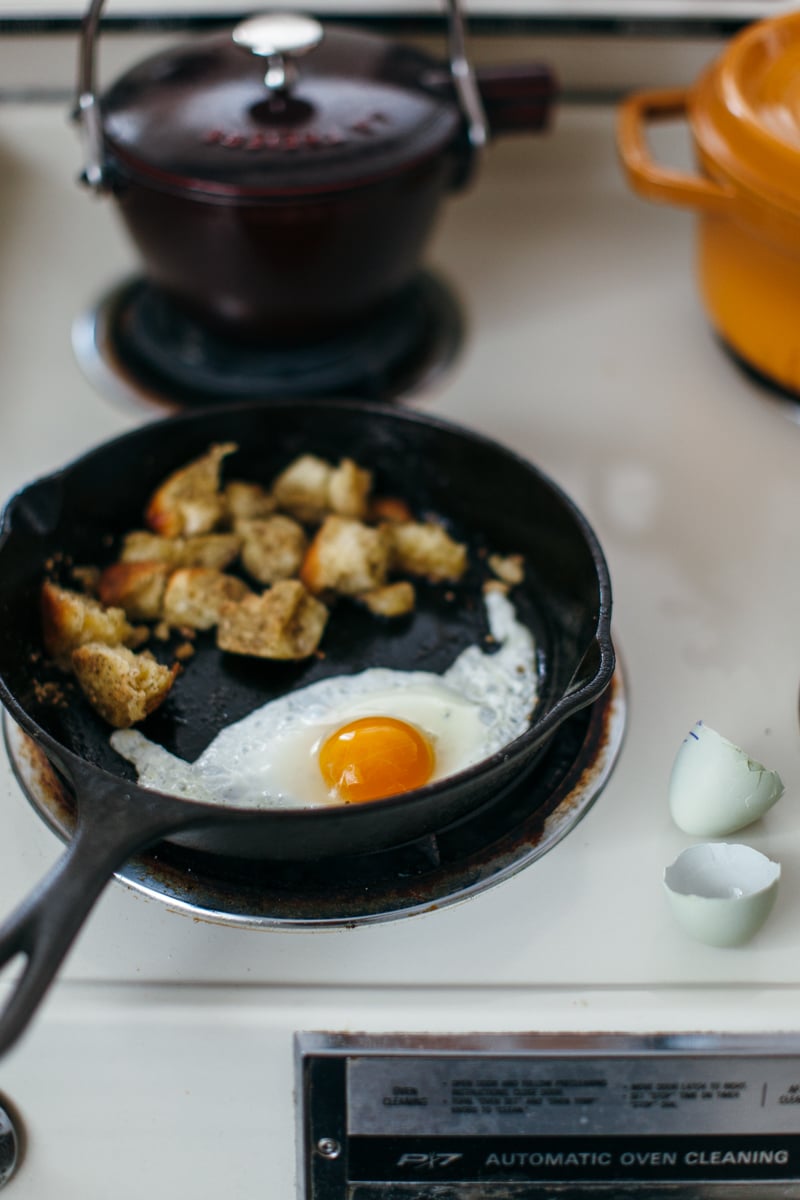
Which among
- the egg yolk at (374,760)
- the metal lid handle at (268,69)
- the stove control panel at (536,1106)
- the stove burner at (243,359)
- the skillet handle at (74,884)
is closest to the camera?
the skillet handle at (74,884)

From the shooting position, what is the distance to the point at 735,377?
1.17 m

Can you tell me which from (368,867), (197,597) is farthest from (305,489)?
(368,867)

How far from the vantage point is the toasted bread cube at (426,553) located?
3.15ft

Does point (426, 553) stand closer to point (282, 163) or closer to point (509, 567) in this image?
point (509, 567)

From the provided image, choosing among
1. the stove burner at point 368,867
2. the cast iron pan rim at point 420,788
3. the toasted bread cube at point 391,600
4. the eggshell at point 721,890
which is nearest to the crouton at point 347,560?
the toasted bread cube at point 391,600

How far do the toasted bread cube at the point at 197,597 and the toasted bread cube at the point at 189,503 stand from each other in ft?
0.19

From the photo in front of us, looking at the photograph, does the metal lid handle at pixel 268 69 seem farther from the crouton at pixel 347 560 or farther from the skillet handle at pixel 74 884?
the skillet handle at pixel 74 884

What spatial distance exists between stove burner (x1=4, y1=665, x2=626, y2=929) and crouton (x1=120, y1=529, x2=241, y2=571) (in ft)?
0.69

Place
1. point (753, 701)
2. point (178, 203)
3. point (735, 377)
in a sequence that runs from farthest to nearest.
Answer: point (735, 377) → point (178, 203) → point (753, 701)

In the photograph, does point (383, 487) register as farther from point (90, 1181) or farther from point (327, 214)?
point (90, 1181)

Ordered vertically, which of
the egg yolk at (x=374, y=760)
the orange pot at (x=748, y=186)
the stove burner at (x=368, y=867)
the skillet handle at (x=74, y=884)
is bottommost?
the stove burner at (x=368, y=867)

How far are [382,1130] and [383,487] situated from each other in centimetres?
57

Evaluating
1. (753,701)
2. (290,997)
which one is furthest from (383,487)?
(290,997)

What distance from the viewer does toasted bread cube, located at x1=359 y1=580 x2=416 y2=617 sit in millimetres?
938
